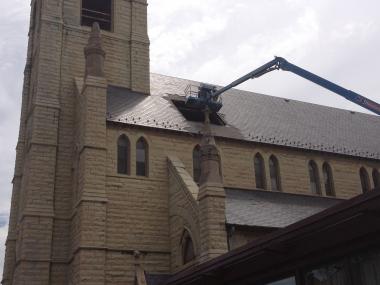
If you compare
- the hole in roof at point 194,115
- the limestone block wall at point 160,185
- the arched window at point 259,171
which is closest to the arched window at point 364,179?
the limestone block wall at point 160,185

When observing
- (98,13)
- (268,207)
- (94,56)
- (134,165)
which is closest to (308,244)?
(268,207)

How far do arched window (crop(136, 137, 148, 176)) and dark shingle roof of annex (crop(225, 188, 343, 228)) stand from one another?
12.9 feet

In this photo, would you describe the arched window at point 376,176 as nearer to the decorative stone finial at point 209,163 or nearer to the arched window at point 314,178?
the arched window at point 314,178

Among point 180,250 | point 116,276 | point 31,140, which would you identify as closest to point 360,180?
point 180,250

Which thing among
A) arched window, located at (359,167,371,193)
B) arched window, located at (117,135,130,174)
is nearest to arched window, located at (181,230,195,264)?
arched window, located at (117,135,130,174)

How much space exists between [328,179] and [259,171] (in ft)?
13.8

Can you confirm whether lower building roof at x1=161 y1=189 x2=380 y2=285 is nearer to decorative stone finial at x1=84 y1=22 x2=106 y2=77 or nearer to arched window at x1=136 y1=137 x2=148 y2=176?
arched window at x1=136 y1=137 x2=148 y2=176

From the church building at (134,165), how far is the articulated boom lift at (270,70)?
2.24ft

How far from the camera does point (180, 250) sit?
22719 mm

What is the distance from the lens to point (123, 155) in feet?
81.7

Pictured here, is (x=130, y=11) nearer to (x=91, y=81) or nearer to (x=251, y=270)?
(x=91, y=81)

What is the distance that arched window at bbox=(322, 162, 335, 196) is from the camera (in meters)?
28.9

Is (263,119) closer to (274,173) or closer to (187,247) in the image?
(274,173)

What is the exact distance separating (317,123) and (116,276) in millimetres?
17447
